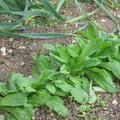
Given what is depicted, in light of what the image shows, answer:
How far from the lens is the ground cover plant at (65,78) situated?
90.4 inches

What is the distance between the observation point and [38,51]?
109 inches

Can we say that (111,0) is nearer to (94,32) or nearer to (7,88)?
(94,32)

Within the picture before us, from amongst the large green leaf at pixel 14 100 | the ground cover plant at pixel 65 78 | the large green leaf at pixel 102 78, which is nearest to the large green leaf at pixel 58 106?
the ground cover plant at pixel 65 78

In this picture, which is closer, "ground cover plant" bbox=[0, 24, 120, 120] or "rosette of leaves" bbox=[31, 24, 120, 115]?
"ground cover plant" bbox=[0, 24, 120, 120]

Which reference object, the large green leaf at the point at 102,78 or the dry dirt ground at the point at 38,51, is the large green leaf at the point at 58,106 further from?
the large green leaf at the point at 102,78

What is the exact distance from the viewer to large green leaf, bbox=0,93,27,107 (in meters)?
2.26

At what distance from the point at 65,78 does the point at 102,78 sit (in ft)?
0.74

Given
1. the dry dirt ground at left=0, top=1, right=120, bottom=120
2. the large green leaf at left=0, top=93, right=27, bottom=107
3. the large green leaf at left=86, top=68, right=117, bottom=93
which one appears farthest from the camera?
the large green leaf at left=86, top=68, right=117, bottom=93

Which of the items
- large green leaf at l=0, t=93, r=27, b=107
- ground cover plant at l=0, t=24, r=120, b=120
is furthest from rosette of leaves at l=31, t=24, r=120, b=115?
large green leaf at l=0, t=93, r=27, b=107

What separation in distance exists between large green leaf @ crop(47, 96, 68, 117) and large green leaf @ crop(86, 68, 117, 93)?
291 mm

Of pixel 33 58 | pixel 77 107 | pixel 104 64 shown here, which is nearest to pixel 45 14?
pixel 33 58

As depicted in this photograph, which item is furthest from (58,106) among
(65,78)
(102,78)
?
(102,78)

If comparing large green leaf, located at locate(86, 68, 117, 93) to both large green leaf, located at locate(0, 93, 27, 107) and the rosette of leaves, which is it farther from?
large green leaf, located at locate(0, 93, 27, 107)

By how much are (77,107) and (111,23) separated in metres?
0.93
